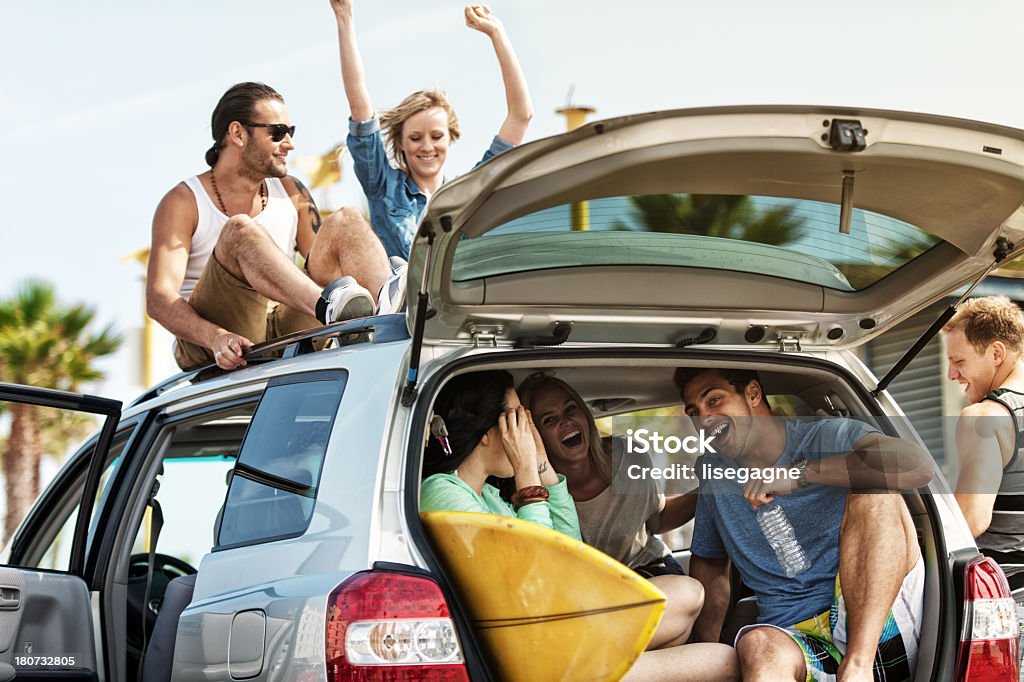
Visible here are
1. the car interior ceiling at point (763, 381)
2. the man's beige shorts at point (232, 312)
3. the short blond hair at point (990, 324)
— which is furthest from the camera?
the man's beige shorts at point (232, 312)

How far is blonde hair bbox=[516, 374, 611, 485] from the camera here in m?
3.88

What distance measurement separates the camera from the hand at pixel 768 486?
351 centimetres

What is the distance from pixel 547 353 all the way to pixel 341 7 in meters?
2.72

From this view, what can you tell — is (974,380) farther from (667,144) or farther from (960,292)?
(667,144)

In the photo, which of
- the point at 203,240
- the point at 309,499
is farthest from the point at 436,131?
the point at 309,499

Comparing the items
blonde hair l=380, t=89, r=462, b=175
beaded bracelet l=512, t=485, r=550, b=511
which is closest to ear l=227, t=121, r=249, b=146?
blonde hair l=380, t=89, r=462, b=175

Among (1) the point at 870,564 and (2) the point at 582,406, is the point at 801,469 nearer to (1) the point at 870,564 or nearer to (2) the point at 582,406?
(1) the point at 870,564

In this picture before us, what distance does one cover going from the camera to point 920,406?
1564 centimetres

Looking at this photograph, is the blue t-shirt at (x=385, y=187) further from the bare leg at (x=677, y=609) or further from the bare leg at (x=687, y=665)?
the bare leg at (x=687, y=665)

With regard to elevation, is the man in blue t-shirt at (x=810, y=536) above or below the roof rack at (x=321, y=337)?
below

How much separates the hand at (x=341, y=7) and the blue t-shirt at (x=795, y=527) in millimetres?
2976

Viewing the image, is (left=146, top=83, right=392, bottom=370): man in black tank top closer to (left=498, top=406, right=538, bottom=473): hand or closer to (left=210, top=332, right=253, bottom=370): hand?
(left=210, top=332, right=253, bottom=370): hand

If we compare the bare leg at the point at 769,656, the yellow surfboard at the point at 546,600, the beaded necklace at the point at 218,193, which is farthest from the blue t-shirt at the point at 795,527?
the beaded necklace at the point at 218,193

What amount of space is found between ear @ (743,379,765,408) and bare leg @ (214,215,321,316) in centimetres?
156
